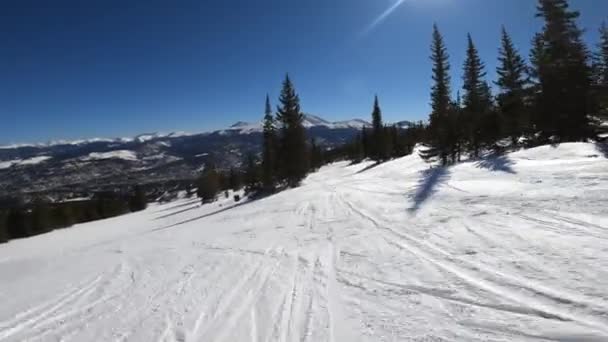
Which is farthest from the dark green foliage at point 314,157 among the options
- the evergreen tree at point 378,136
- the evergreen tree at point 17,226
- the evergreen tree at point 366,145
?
the evergreen tree at point 17,226

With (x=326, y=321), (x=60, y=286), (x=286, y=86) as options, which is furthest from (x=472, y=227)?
(x=286, y=86)

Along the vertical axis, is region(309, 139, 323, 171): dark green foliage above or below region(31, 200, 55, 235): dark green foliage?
above

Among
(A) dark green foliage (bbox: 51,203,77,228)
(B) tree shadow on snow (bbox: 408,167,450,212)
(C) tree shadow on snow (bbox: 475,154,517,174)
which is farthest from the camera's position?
(A) dark green foliage (bbox: 51,203,77,228)

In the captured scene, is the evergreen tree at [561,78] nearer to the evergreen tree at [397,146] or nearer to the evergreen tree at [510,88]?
the evergreen tree at [510,88]

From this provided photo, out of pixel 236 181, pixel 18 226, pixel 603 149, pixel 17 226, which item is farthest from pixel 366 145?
pixel 17 226

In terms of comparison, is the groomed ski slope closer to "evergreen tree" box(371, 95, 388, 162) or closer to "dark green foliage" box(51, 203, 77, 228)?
"evergreen tree" box(371, 95, 388, 162)

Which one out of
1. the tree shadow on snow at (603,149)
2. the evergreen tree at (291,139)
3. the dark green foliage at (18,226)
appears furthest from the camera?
the dark green foliage at (18,226)

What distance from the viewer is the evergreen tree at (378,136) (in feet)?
173

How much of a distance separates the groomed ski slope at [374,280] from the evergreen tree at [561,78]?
12119 mm

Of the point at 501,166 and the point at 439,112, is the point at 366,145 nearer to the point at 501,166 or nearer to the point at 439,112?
the point at 439,112

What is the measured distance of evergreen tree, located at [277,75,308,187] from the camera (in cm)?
3562

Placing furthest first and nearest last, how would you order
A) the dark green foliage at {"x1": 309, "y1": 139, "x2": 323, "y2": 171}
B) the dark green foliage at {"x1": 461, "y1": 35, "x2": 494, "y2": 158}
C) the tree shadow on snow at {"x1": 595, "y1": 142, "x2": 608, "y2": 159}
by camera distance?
1. the dark green foliage at {"x1": 309, "y1": 139, "x2": 323, "y2": 171}
2. the dark green foliage at {"x1": 461, "y1": 35, "x2": 494, "y2": 158}
3. the tree shadow on snow at {"x1": 595, "y1": 142, "x2": 608, "y2": 159}

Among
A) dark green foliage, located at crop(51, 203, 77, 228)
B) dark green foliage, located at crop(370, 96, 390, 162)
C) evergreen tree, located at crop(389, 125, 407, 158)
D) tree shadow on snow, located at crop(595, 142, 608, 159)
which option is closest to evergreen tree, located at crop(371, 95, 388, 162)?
dark green foliage, located at crop(370, 96, 390, 162)

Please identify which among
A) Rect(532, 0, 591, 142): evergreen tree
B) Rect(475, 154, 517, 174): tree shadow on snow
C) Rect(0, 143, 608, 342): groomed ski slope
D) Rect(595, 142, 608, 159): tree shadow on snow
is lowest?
Rect(0, 143, 608, 342): groomed ski slope
